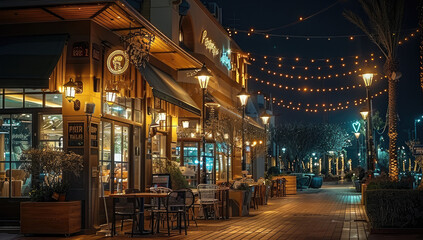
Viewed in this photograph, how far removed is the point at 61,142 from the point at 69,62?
1.96 m

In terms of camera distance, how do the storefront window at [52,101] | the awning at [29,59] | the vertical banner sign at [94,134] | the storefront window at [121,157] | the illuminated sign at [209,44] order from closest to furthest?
the awning at [29,59] < the vertical banner sign at [94,134] < the storefront window at [52,101] < the storefront window at [121,157] < the illuminated sign at [209,44]

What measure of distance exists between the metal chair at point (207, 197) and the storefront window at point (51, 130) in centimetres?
421

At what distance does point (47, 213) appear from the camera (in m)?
12.6

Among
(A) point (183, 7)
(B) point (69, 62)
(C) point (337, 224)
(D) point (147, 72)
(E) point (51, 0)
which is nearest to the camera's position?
(E) point (51, 0)

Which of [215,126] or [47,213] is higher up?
[215,126]

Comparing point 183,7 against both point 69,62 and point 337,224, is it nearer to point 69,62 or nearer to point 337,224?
point 69,62

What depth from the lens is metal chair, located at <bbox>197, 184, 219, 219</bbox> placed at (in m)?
16.2

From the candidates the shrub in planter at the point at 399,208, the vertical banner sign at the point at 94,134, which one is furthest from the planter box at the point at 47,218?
the shrub in planter at the point at 399,208

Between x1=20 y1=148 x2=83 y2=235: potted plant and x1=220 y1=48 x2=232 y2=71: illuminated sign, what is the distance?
1837 cm

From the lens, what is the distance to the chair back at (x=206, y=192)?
16.2m

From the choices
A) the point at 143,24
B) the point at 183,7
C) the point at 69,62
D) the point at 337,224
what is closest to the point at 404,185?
the point at 337,224

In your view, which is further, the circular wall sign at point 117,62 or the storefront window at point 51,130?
the circular wall sign at point 117,62

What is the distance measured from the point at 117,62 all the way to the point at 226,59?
1744 cm

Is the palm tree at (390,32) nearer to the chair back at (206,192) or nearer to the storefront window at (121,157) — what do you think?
the chair back at (206,192)
